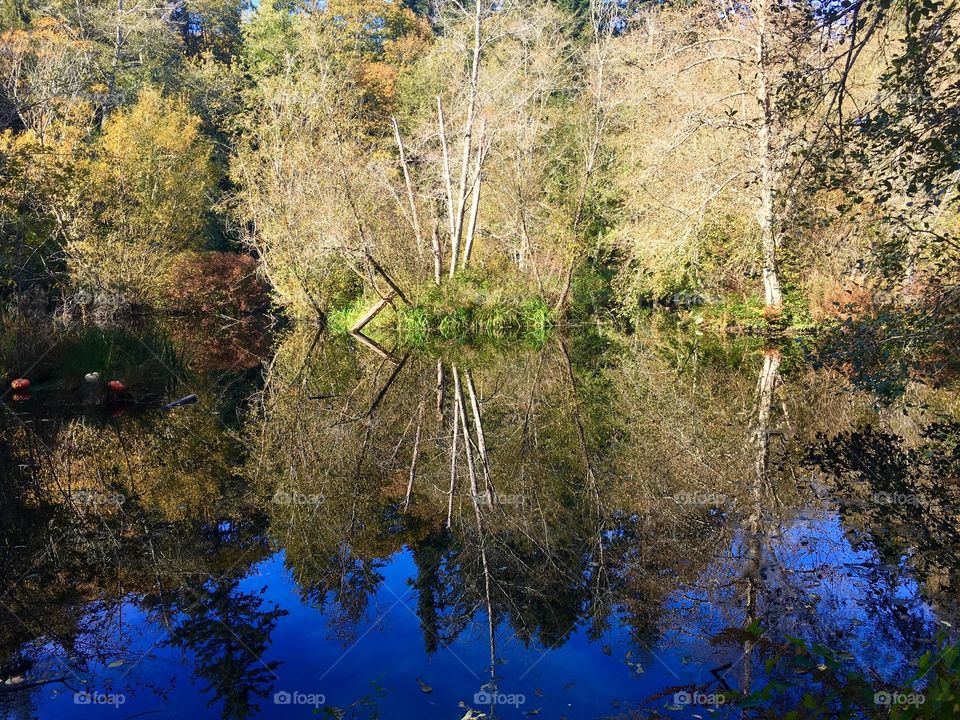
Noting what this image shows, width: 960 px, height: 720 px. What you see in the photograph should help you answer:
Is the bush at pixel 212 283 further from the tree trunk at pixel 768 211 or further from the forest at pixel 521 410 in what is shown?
the tree trunk at pixel 768 211

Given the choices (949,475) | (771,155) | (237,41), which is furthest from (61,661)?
(237,41)

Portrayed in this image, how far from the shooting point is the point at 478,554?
610 centimetres

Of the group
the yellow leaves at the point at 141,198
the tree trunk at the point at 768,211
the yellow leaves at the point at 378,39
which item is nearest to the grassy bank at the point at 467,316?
the tree trunk at the point at 768,211

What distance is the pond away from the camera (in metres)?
4.29

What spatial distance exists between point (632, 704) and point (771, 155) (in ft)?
50.0

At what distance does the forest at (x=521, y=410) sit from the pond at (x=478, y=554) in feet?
0.12

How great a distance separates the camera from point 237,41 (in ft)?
155

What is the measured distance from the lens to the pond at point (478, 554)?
169 inches

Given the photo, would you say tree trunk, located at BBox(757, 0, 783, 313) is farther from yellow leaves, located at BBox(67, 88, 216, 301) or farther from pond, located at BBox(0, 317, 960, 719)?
yellow leaves, located at BBox(67, 88, 216, 301)

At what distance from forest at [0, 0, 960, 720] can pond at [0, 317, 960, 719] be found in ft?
0.12

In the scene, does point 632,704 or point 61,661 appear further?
point 61,661

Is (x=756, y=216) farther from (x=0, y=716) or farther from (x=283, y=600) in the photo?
(x=0, y=716)

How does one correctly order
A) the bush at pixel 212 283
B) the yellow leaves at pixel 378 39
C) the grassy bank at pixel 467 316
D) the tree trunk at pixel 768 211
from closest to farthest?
the tree trunk at pixel 768 211 < the grassy bank at pixel 467 316 < the bush at pixel 212 283 < the yellow leaves at pixel 378 39

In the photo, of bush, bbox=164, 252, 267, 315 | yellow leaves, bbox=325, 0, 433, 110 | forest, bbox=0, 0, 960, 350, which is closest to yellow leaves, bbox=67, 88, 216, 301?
forest, bbox=0, 0, 960, 350
